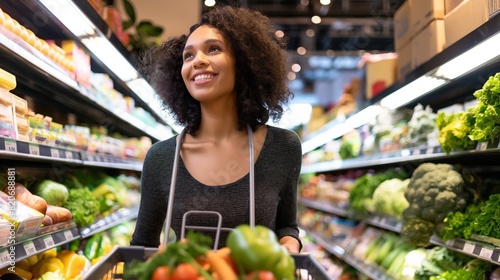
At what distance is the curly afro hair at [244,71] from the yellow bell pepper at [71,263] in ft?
4.17

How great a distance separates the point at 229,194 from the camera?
6.37 feet

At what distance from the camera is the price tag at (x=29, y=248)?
7.16 feet

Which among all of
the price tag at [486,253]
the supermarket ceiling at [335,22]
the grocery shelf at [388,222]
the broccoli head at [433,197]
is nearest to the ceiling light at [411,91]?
the broccoli head at [433,197]

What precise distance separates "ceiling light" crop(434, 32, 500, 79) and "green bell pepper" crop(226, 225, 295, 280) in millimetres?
1537

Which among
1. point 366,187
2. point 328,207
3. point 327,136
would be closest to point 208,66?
point 366,187

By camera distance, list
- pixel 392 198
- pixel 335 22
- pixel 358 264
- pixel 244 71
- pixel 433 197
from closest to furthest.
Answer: pixel 244 71
pixel 433 197
pixel 392 198
pixel 358 264
pixel 335 22

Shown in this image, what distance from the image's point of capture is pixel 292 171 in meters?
2.09

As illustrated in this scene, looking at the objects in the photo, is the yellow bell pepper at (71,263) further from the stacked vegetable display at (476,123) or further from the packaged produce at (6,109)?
the stacked vegetable display at (476,123)

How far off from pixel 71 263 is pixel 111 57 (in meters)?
1.29

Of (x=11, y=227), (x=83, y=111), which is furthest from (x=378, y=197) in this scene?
(x=11, y=227)

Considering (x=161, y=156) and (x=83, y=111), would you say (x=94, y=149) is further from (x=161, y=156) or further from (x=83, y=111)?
(x=161, y=156)

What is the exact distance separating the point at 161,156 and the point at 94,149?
5.93 ft

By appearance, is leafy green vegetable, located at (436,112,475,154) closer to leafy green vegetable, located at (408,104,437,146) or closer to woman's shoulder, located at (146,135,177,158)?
leafy green vegetable, located at (408,104,437,146)

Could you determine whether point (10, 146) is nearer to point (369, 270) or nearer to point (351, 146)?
point (369, 270)
